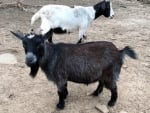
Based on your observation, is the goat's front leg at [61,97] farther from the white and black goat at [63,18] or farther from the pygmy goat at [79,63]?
the white and black goat at [63,18]

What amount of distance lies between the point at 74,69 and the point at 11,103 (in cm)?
97

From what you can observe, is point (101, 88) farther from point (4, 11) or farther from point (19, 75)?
point (4, 11)

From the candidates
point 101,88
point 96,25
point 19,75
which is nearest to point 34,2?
point 96,25

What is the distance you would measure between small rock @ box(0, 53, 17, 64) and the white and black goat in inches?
25.6

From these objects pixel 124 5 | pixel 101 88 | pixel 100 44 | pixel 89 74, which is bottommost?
pixel 124 5

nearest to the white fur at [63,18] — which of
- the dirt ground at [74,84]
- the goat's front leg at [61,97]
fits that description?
the dirt ground at [74,84]

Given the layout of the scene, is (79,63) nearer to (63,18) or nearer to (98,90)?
(98,90)

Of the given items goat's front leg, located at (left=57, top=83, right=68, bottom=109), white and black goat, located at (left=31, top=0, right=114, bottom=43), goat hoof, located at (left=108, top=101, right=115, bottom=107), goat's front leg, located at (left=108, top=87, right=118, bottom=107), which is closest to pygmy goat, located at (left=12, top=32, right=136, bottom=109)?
goat's front leg, located at (left=57, top=83, right=68, bottom=109)

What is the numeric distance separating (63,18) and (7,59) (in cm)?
123

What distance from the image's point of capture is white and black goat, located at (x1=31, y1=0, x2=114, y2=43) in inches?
240

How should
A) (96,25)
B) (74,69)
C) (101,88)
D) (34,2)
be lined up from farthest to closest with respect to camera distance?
(34,2) < (96,25) < (101,88) < (74,69)

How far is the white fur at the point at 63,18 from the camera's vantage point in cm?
609

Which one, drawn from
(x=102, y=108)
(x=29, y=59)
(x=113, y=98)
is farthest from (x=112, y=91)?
(x=29, y=59)

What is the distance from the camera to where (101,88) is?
4703 mm
